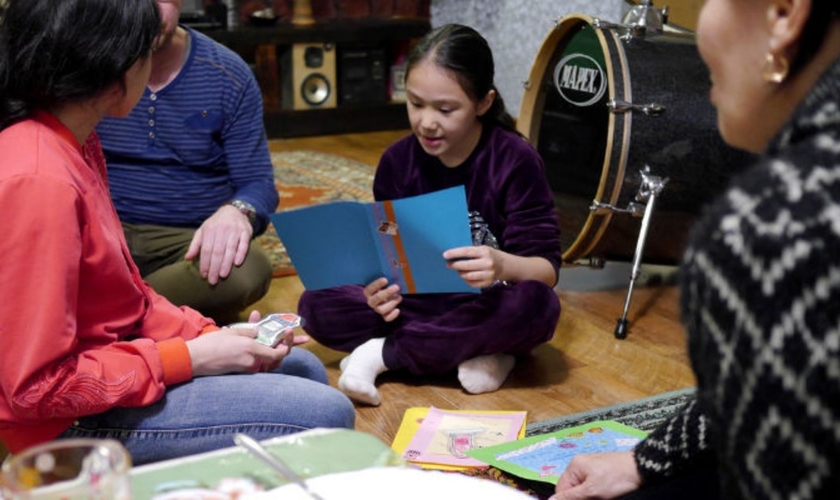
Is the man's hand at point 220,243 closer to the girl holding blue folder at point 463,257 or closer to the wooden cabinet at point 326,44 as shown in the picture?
the girl holding blue folder at point 463,257

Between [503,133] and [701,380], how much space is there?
4.60ft

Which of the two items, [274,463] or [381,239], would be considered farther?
[381,239]

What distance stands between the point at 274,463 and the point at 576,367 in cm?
144

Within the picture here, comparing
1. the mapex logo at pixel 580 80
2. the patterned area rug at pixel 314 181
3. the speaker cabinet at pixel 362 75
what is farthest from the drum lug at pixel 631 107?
the speaker cabinet at pixel 362 75

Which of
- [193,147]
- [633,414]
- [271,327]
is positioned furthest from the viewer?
[193,147]

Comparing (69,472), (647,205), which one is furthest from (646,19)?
(69,472)

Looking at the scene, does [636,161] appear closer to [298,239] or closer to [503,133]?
[503,133]

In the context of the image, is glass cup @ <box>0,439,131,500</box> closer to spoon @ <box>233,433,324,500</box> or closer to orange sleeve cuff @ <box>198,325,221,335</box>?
spoon @ <box>233,433,324,500</box>

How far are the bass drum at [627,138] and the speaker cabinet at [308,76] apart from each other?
2.11 meters

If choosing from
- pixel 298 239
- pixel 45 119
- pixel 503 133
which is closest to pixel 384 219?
pixel 298 239

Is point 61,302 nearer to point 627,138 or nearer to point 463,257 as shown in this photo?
point 463,257

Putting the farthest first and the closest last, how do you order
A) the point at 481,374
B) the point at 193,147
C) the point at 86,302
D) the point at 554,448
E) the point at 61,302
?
the point at 193,147
the point at 481,374
the point at 554,448
the point at 86,302
the point at 61,302

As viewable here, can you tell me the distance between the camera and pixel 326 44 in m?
4.50

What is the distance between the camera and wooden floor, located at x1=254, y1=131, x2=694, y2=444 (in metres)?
1.85
